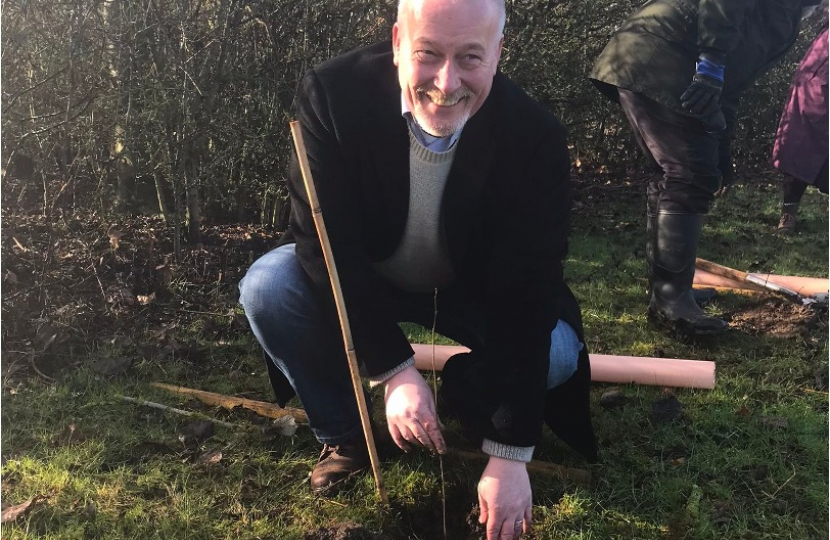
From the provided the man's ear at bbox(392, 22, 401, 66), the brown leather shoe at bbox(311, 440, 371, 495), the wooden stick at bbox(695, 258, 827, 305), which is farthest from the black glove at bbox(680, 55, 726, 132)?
the brown leather shoe at bbox(311, 440, 371, 495)

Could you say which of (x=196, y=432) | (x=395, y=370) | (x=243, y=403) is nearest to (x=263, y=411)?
(x=243, y=403)

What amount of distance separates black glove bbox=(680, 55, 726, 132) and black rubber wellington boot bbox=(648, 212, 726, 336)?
567 mm

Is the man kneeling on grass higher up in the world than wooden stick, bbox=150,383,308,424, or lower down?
higher up

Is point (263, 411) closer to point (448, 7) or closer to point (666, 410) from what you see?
point (666, 410)

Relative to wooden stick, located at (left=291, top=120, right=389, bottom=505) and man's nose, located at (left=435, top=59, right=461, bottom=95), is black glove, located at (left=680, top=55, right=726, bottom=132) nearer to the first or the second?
→ man's nose, located at (left=435, top=59, right=461, bottom=95)

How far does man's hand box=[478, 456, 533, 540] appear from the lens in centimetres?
179

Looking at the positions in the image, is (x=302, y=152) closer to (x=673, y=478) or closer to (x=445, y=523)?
(x=445, y=523)

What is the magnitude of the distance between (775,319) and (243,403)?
2817 millimetres

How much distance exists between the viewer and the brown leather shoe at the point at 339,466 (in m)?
2.24

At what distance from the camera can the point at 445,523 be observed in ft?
6.92

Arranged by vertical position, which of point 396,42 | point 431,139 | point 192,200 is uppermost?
point 396,42

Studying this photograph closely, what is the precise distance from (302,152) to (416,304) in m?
0.86

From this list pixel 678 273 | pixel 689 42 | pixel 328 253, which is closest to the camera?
pixel 328 253

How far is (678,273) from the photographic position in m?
3.48
